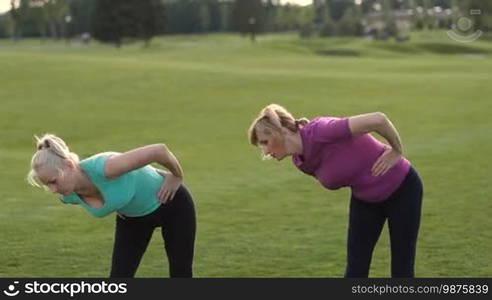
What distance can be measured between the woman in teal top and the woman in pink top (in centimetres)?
72

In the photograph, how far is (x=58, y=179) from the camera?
5484 mm

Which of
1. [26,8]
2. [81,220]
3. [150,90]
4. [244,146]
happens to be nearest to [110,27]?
[26,8]

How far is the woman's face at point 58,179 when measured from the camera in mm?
5449

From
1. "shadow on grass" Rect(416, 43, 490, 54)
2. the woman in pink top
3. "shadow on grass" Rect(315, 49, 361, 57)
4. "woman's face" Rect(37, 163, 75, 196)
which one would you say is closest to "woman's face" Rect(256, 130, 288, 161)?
the woman in pink top

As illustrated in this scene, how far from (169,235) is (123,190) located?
57 centimetres

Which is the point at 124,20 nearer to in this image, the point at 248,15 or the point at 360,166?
the point at 248,15

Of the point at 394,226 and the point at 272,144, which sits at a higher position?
the point at 272,144

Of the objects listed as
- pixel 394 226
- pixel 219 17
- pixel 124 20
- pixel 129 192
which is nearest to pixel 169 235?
pixel 129 192

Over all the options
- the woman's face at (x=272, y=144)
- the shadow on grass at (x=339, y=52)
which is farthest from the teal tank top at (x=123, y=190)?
the shadow on grass at (x=339, y=52)

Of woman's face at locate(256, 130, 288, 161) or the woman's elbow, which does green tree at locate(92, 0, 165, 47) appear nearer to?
woman's face at locate(256, 130, 288, 161)

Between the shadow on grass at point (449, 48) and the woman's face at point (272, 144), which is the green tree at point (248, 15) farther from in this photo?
the woman's face at point (272, 144)

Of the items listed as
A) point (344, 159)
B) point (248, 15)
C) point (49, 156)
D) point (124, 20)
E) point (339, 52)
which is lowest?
point (339, 52)

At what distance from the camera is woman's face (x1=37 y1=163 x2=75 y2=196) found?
5.45 metres

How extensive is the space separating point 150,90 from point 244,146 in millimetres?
17634
